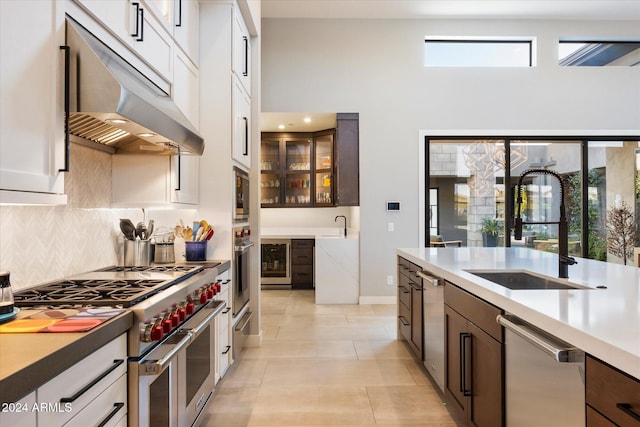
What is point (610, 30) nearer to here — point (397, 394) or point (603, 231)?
point (603, 231)

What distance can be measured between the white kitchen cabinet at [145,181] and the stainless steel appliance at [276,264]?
368 centimetres

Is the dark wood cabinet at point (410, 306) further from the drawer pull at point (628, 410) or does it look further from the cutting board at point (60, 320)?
the cutting board at point (60, 320)

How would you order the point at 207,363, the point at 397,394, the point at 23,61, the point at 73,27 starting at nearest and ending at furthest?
the point at 23,61, the point at 73,27, the point at 207,363, the point at 397,394

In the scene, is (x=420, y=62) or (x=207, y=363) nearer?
(x=207, y=363)

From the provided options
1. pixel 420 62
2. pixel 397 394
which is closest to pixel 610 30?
pixel 420 62

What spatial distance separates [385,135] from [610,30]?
352 centimetres

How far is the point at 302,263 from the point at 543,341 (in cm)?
493

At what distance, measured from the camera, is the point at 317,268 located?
16.9 ft

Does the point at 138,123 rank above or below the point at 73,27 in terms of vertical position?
below

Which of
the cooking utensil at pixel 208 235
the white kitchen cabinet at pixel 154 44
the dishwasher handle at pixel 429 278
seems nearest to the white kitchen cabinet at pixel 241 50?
the white kitchen cabinet at pixel 154 44

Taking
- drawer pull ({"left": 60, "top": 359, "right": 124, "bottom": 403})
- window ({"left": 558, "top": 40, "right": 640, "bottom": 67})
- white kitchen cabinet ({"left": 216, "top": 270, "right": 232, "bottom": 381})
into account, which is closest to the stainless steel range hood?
drawer pull ({"left": 60, "top": 359, "right": 124, "bottom": 403})

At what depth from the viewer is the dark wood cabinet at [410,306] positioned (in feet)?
9.34

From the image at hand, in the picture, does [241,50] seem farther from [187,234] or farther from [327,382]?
[327,382]

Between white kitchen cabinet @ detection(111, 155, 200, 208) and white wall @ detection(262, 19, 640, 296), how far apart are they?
10.1 ft
